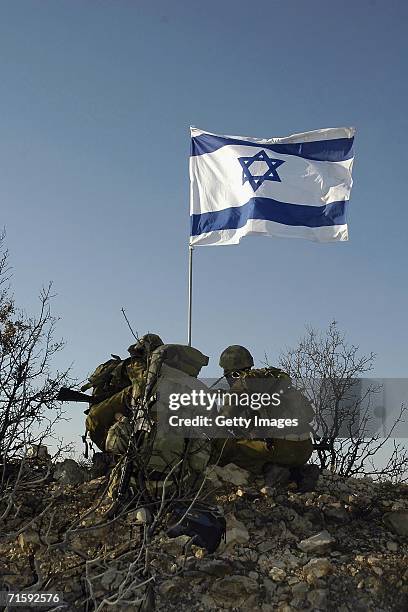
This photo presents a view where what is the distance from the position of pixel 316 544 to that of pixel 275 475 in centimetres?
150

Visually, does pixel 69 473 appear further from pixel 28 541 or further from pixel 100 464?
pixel 28 541

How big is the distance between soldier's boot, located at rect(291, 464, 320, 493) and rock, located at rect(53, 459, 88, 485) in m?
3.24

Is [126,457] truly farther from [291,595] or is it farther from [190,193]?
[190,193]

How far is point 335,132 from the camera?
46.4ft

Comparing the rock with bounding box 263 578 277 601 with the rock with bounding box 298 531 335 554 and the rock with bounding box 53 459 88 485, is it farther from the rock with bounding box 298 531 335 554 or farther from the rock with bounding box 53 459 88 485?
the rock with bounding box 53 459 88 485

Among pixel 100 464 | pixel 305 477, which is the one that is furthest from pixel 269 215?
pixel 100 464

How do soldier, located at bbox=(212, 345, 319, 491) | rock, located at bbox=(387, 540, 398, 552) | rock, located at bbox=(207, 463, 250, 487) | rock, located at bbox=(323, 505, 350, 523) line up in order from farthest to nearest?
rock, located at bbox=(207, 463, 250, 487), soldier, located at bbox=(212, 345, 319, 491), rock, located at bbox=(323, 505, 350, 523), rock, located at bbox=(387, 540, 398, 552)

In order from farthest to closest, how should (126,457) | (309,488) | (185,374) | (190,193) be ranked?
(190,193) → (309,488) → (185,374) → (126,457)

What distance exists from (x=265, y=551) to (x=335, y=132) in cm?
837

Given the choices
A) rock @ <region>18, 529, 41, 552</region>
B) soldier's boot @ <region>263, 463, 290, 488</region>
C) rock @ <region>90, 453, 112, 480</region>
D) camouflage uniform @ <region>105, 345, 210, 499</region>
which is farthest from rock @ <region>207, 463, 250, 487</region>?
rock @ <region>18, 529, 41, 552</region>

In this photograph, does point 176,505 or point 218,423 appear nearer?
point 176,505

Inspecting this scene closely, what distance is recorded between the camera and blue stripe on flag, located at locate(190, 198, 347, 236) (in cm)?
1329

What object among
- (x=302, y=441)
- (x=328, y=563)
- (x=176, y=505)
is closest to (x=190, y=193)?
(x=302, y=441)

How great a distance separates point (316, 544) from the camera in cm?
929
